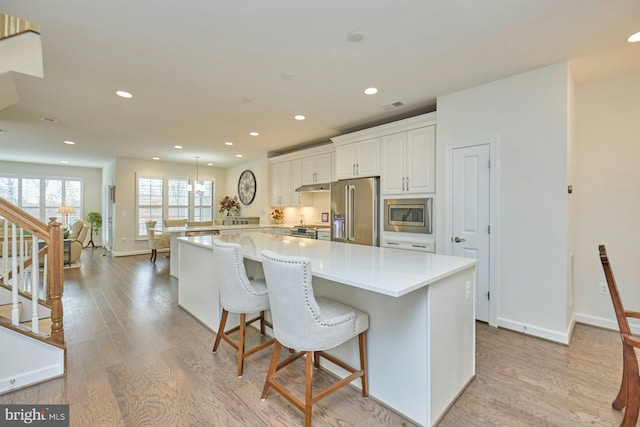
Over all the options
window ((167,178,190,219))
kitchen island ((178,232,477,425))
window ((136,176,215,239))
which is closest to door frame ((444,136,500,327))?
kitchen island ((178,232,477,425))

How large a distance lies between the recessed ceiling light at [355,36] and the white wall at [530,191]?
165cm

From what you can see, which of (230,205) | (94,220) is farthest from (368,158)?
(94,220)

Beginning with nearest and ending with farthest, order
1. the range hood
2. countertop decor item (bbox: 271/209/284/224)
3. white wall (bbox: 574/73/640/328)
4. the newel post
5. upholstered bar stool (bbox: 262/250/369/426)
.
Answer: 1. upholstered bar stool (bbox: 262/250/369/426)
2. the newel post
3. white wall (bbox: 574/73/640/328)
4. the range hood
5. countertop decor item (bbox: 271/209/284/224)

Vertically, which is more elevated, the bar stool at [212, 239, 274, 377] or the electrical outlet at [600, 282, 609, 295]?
the bar stool at [212, 239, 274, 377]

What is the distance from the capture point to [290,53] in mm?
2467

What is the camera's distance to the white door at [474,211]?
10.2 feet

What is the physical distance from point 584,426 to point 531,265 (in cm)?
151

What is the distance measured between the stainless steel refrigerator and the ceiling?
103 centimetres

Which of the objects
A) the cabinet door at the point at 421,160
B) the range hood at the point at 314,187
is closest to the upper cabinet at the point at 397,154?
the cabinet door at the point at 421,160

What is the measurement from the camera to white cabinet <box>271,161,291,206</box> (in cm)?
632

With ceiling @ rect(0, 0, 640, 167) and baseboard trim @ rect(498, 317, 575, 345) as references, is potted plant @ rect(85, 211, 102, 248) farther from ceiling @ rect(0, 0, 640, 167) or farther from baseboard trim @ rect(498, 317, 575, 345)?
baseboard trim @ rect(498, 317, 575, 345)

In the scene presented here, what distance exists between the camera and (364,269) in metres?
1.74

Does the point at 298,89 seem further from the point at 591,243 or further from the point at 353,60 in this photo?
the point at 591,243

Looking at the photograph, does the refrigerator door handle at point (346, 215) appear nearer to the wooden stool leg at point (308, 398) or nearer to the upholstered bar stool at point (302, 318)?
the upholstered bar stool at point (302, 318)
